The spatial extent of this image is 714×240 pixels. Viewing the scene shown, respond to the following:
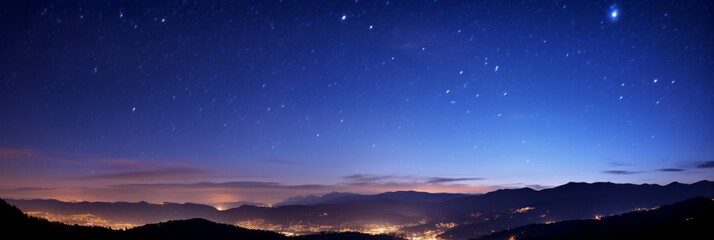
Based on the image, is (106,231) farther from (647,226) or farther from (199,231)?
(647,226)

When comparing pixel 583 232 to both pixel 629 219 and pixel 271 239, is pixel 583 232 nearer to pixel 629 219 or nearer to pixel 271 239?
pixel 629 219

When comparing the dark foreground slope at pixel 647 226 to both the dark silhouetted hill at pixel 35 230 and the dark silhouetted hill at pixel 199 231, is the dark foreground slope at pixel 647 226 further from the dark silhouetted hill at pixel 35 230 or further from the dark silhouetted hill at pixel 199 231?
the dark silhouetted hill at pixel 35 230

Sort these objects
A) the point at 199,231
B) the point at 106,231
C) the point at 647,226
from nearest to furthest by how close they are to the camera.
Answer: the point at 106,231 → the point at 199,231 → the point at 647,226

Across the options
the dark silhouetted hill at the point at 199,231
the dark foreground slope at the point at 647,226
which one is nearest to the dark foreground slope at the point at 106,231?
the dark silhouetted hill at the point at 199,231

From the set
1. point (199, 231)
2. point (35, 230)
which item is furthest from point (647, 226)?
point (35, 230)

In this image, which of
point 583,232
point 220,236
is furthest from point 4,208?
point 583,232

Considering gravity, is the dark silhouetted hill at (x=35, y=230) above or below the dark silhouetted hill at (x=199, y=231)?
above

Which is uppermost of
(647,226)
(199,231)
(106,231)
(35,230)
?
(35,230)
